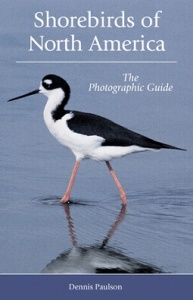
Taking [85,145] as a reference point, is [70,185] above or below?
below

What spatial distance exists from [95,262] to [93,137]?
2242 millimetres

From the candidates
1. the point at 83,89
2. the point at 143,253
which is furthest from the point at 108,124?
the point at 143,253

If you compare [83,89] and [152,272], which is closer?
[152,272]

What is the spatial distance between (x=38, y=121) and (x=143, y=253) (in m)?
3.54

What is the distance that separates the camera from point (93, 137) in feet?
31.6

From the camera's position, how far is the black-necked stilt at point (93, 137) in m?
9.65

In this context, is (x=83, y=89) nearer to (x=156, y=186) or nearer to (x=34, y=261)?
(x=156, y=186)

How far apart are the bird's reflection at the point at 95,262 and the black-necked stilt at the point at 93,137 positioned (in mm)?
1671

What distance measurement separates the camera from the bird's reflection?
7645 mm
